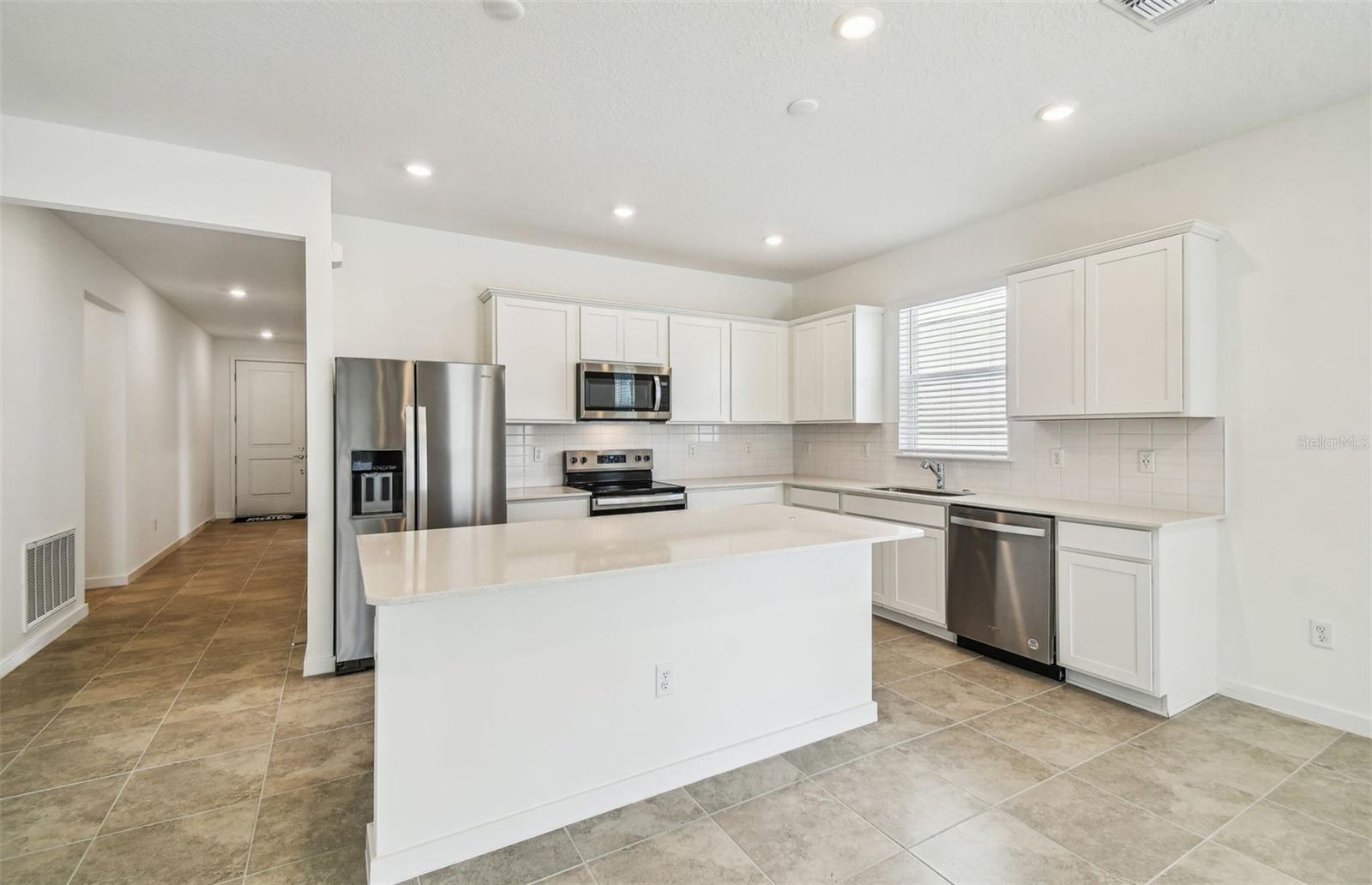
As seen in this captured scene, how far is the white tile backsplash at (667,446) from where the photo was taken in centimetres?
460

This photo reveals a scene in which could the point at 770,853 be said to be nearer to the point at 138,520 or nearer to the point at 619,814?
the point at 619,814

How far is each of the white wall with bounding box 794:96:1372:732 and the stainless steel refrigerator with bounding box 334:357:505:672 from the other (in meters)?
3.89

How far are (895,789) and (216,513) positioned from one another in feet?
32.0

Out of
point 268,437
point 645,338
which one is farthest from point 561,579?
point 268,437

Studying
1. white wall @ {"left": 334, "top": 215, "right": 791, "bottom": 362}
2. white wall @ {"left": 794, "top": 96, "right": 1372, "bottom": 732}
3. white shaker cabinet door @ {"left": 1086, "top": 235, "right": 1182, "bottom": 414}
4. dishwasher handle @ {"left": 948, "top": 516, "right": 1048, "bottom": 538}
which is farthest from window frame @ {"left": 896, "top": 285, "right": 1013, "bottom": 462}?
white wall @ {"left": 334, "top": 215, "right": 791, "bottom": 362}

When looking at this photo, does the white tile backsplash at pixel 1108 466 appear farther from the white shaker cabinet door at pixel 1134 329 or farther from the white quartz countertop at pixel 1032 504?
the white shaker cabinet door at pixel 1134 329

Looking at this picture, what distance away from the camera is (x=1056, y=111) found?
2.66m

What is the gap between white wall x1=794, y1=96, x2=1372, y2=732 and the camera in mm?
2619

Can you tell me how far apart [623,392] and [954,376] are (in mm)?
2379

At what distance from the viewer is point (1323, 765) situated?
237 centimetres

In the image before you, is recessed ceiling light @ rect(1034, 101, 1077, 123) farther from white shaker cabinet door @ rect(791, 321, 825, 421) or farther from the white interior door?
the white interior door

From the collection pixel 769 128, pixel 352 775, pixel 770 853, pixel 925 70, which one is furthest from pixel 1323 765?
pixel 352 775

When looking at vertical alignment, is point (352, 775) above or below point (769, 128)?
below

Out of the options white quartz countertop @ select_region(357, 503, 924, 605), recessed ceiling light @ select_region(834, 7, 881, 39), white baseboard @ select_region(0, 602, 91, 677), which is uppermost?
recessed ceiling light @ select_region(834, 7, 881, 39)
